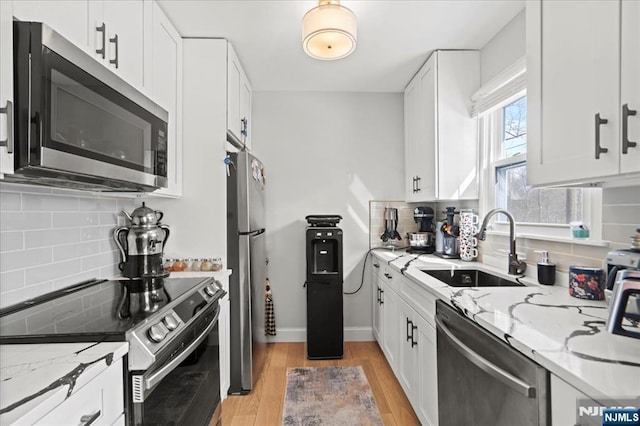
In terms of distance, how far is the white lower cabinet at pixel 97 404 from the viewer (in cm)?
79

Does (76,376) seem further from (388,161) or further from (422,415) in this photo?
(388,161)

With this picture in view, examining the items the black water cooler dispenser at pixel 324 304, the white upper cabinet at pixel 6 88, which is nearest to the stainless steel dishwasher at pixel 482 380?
the black water cooler dispenser at pixel 324 304

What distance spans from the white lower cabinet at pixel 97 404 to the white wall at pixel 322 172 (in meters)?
2.47

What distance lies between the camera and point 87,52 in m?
1.28

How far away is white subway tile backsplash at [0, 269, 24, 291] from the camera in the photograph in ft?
4.33

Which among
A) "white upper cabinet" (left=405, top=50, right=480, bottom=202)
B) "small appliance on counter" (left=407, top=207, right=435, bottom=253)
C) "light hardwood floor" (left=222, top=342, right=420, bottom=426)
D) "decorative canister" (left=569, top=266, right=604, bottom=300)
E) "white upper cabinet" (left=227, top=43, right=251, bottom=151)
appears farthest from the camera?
"small appliance on counter" (left=407, top=207, right=435, bottom=253)

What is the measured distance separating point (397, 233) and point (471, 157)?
1120mm

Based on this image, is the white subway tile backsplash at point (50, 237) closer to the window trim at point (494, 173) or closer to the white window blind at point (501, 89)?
the window trim at point (494, 173)

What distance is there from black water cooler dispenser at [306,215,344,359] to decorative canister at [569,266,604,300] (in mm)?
1786

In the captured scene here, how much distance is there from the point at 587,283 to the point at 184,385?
5.60 ft

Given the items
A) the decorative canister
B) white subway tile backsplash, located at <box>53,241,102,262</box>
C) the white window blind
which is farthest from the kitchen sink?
white subway tile backsplash, located at <box>53,241,102,262</box>

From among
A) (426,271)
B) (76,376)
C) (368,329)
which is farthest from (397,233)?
(76,376)

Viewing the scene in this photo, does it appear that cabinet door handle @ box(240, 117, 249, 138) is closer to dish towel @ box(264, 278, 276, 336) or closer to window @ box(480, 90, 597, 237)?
dish towel @ box(264, 278, 276, 336)

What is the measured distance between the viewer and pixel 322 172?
3545 mm
